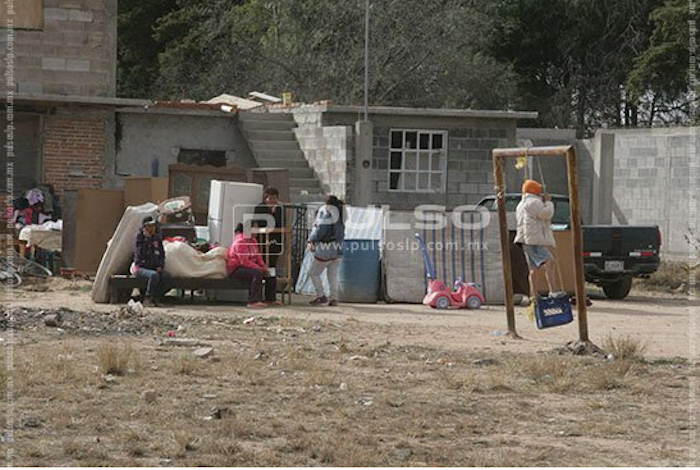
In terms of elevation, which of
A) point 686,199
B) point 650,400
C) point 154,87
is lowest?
point 650,400

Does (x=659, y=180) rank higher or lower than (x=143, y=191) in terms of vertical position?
Result: higher

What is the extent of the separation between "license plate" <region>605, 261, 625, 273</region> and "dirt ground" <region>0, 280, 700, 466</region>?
3.93 meters

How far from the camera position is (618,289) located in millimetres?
22969

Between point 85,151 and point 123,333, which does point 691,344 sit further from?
point 85,151

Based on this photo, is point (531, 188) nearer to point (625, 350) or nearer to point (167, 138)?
point (625, 350)

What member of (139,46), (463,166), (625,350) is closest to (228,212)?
(625,350)

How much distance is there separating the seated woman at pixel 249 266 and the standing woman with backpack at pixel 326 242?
2.59 ft

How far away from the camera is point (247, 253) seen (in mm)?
19844

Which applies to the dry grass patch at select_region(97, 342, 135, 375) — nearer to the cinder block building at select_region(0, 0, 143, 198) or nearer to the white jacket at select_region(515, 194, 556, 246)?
the white jacket at select_region(515, 194, 556, 246)

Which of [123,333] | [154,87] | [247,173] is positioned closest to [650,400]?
[123,333]

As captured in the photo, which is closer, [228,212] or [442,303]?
[442,303]

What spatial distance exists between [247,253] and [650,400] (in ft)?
30.1

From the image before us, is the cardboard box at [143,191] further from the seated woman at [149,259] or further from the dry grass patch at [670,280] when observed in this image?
the dry grass patch at [670,280]

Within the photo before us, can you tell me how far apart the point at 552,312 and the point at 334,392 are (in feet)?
14.9
